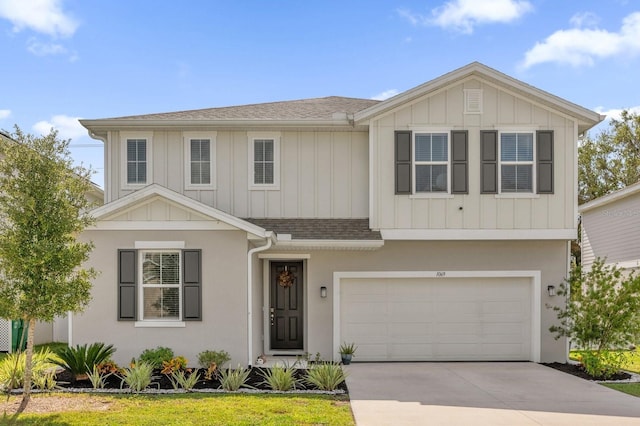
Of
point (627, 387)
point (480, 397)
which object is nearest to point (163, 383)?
point (480, 397)

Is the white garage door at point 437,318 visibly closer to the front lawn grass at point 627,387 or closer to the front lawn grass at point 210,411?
the front lawn grass at point 627,387

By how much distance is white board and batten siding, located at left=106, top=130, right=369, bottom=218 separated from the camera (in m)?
13.1

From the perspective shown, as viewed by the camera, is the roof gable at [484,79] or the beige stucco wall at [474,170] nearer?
the roof gable at [484,79]

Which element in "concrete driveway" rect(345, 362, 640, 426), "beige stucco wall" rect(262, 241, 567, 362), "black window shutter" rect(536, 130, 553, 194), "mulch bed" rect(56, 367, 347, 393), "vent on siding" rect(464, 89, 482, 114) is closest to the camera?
"concrete driveway" rect(345, 362, 640, 426)

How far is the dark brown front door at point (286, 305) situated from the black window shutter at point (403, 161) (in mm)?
3192

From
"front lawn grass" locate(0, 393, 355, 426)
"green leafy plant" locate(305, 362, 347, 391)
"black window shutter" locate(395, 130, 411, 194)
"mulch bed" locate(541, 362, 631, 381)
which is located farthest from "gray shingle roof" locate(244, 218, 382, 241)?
"mulch bed" locate(541, 362, 631, 381)

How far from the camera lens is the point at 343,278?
13.0 meters

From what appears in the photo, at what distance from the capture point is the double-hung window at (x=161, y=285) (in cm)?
1133

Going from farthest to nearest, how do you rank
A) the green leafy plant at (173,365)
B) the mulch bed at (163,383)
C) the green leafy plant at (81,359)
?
the green leafy plant at (173,365)
the green leafy plant at (81,359)
the mulch bed at (163,383)

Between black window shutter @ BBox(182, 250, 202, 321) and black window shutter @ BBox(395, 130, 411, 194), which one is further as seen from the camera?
black window shutter @ BBox(395, 130, 411, 194)

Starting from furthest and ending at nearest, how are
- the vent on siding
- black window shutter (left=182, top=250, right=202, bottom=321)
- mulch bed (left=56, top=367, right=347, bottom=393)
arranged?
the vent on siding → black window shutter (left=182, top=250, right=202, bottom=321) → mulch bed (left=56, top=367, right=347, bottom=393)

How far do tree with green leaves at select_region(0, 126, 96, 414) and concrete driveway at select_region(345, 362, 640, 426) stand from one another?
184 inches

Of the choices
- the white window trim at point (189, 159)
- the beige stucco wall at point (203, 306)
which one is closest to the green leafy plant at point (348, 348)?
the beige stucco wall at point (203, 306)

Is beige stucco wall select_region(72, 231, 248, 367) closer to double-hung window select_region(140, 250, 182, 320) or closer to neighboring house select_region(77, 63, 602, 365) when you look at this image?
double-hung window select_region(140, 250, 182, 320)
